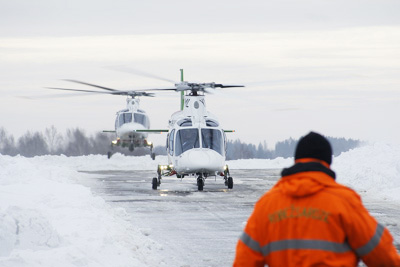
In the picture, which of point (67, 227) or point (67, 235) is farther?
point (67, 227)

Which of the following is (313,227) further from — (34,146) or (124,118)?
(34,146)

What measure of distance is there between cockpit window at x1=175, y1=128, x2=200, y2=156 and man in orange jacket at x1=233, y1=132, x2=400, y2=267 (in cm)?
1981

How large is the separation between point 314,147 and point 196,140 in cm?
1988

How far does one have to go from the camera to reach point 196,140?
24125 millimetres

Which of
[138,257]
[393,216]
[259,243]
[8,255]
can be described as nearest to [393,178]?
[393,216]

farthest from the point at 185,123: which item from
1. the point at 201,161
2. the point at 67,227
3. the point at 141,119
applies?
the point at 141,119

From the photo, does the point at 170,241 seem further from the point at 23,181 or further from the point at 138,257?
the point at 23,181

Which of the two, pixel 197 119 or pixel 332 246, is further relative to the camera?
pixel 197 119

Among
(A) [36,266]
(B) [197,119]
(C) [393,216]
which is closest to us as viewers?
(A) [36,266]

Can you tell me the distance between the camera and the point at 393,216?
54.4 feet

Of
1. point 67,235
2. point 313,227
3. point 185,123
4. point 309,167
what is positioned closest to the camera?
point 313,227

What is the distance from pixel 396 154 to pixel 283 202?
3168 centimetres

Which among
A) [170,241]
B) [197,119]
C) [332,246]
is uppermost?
[197,119]

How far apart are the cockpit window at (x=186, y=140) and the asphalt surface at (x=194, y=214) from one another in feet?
4.50
